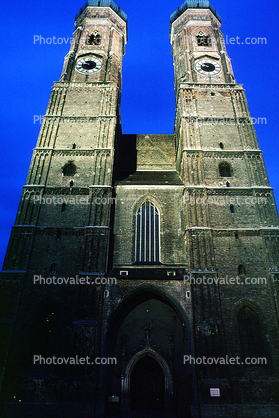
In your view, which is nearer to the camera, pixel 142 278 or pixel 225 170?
pixel 142 278

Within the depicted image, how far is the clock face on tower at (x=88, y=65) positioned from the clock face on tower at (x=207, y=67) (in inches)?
330

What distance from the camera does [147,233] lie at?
1891cm

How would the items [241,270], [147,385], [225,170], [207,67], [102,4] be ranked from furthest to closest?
[102,4] → [207,67] → [225,170] → [241,270] → [147,385]

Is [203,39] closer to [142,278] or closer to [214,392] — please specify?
[142,278]

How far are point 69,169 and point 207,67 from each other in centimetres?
1510

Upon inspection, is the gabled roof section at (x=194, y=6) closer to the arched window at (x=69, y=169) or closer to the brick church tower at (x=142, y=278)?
the brick church tower at (x=142, y=278)

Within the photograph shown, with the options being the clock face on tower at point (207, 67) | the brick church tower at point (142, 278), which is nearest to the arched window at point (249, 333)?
the brick church tower at point (142, 278)

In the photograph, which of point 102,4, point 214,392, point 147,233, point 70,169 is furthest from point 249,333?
point 102,4

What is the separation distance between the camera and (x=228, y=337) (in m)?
15.5

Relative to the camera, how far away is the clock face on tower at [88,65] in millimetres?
26297

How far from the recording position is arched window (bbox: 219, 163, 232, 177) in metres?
20.5

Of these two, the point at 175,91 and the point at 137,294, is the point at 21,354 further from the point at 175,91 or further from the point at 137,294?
the point at 175,91

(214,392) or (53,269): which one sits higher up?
(53,269)

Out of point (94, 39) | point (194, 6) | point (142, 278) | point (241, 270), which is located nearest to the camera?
point (142, 278)
